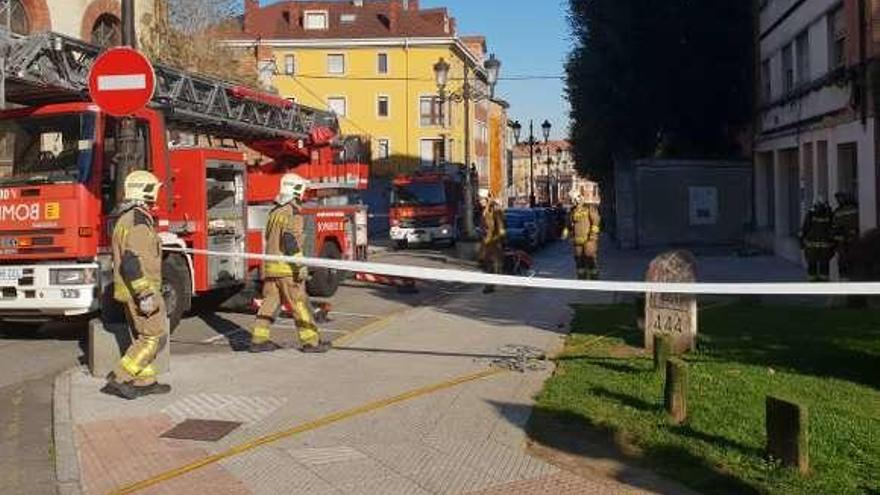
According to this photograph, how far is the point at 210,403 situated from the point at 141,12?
22.3m

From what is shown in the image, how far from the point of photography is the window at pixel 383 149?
74875mm

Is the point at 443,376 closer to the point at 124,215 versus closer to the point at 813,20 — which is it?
the point at 124,215

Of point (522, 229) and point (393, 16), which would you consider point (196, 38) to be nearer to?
point (522, 229)

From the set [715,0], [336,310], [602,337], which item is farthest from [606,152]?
[602,337]

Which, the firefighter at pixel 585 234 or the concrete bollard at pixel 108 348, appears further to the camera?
the firefighter at pixel 585 234

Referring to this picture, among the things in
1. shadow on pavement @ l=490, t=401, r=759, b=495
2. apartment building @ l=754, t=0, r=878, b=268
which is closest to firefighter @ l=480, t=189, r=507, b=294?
apartment building @ l=754, t=0, r=878, b=268

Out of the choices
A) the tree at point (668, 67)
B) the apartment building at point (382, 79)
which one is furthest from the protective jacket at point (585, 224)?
the apartment building at point (382, 79)

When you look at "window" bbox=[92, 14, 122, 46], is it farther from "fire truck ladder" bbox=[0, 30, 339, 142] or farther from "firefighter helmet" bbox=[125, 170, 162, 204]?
"firefighter helmet" bbox=[125, 170, 162, 204]

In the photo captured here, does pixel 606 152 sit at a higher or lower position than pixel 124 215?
higher

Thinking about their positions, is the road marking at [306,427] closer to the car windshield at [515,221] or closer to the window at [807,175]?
the window at [807,175]

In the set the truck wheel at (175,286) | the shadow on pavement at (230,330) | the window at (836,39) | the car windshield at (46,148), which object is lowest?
the shadow on pavement at (230,330)

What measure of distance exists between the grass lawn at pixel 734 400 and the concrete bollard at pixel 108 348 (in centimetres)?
343

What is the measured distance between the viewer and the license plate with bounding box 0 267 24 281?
1127 centimetres

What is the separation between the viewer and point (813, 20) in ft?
74.3
